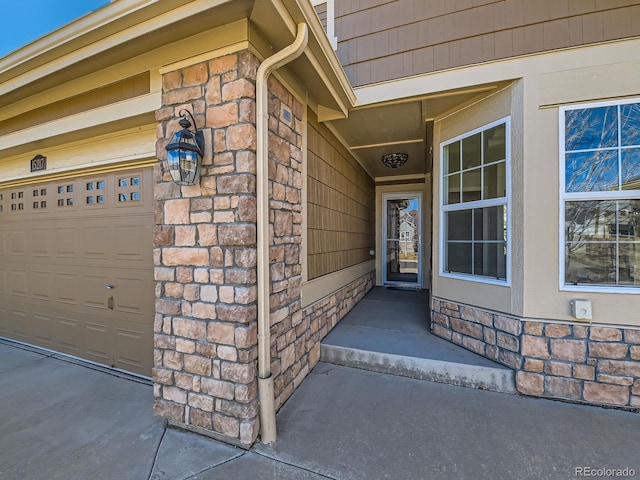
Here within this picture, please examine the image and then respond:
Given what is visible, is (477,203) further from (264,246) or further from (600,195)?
(264,246)

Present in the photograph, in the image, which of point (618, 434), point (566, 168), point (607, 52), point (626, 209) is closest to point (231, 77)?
point (566, 168)

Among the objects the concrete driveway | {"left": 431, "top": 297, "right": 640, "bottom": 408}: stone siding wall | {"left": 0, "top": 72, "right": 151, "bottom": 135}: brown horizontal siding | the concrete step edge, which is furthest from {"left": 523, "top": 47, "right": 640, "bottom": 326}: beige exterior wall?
{"left": 0, "top": 72, "right": 151, "bottom": 135}: brown horizontal siding

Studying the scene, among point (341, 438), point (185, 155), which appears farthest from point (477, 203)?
point (185, 155)

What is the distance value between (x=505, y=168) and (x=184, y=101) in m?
2.83

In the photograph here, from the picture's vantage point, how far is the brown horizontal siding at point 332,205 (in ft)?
9.99

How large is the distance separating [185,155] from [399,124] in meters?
2.71

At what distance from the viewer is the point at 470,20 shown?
8.89 ft

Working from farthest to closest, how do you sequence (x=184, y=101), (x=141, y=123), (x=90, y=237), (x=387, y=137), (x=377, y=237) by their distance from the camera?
(x=377, y=237) → (x=387, y=137) → (x=90, y=237) → (x=141, y=123) → (x=184, y=101)

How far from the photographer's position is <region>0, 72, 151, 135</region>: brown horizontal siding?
7.65 feet

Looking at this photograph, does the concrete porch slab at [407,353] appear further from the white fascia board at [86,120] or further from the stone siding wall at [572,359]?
the white fascia board at [86,120]

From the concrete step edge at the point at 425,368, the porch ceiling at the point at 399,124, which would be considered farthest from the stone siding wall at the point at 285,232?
the porch ceiling at the point at 399,124

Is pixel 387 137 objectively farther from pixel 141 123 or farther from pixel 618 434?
pixel 618 434

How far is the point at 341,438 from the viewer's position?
1955 millimetres

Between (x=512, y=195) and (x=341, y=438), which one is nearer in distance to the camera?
(x=341, y=438)
